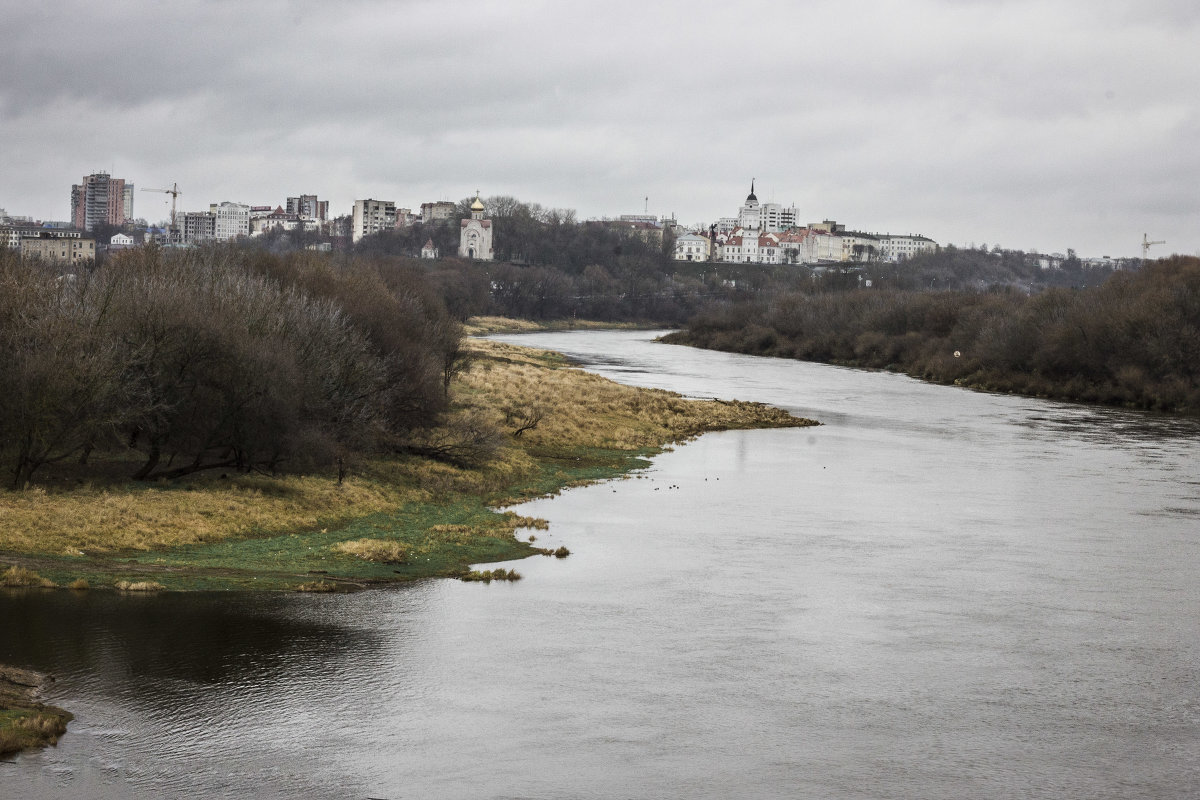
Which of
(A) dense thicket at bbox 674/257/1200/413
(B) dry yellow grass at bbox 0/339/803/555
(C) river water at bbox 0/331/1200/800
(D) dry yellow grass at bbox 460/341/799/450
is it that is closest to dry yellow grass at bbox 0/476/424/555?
(B) dry yellow grass at bbox 0/339/803/555

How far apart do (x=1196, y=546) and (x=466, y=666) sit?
1856cm

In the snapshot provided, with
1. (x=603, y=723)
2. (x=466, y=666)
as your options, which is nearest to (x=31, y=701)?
(x=466, y=666)

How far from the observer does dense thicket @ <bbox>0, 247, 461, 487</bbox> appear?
77.9 feet

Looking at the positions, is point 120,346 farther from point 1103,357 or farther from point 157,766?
point 1103,357

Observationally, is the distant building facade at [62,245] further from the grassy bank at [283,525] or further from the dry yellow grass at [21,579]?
the dry yellow grass at [21,579]

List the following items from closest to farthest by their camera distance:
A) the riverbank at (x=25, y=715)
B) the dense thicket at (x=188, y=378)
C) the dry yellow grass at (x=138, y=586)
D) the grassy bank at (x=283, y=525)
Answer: the riverbank at (x=25, y=715)
the dry yellow grass at (x=138, y=586)
the grassy bank at (x=283, y=525)
the dense thicket at (x=188, y=378)

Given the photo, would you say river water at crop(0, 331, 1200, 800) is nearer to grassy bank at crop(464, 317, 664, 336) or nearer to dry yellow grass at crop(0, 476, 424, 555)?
dry yellow grass at crop(0, 476, 424, 555)

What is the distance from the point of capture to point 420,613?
1977 centimetres

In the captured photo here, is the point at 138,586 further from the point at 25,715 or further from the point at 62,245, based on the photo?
the point at 62,245

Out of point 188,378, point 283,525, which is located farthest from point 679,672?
point 188,378

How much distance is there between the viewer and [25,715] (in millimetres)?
13703

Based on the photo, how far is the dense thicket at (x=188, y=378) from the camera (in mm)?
23734

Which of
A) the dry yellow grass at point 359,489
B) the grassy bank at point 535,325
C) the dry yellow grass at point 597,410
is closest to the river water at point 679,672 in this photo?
the dry yellow grass at point 359,489

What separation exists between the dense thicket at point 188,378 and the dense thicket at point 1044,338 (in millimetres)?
45336
